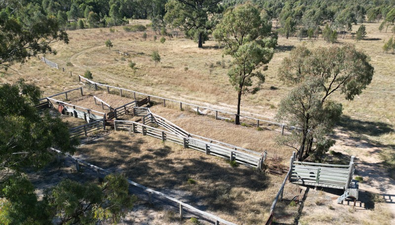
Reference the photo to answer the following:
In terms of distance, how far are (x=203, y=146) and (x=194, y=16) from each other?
45.5 meters

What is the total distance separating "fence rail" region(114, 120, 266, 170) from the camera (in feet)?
54.2

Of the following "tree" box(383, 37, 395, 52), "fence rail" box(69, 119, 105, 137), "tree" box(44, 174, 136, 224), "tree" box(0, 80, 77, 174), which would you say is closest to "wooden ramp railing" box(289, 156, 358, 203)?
"tree" box(44, 174, 136, 224)

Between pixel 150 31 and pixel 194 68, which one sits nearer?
pixel 194 68

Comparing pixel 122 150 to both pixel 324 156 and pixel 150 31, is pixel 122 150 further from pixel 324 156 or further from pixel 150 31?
pixel 150 31

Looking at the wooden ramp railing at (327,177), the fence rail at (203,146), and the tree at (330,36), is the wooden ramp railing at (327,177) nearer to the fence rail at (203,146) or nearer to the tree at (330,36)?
the fence rail at (203,146)

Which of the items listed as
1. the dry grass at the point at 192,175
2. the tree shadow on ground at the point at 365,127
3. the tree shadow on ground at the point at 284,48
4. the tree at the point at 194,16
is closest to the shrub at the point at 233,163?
the dry grass at the point at 192,175

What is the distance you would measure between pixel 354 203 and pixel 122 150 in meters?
14.2

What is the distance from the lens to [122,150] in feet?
61.6

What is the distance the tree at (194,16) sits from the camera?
188 ft

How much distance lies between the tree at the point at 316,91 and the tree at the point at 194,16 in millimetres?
39920

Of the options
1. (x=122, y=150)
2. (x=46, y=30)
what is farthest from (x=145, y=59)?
(x=122, y=150)

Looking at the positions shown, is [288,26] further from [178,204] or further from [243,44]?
[178,204]

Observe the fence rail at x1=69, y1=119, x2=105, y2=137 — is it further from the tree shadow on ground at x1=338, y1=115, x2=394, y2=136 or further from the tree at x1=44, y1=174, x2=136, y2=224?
the tree shadow on ground at x1=338, y1=115, x2=394, y2=136

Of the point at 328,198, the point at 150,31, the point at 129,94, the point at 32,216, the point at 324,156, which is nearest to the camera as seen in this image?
the point at 32,216
